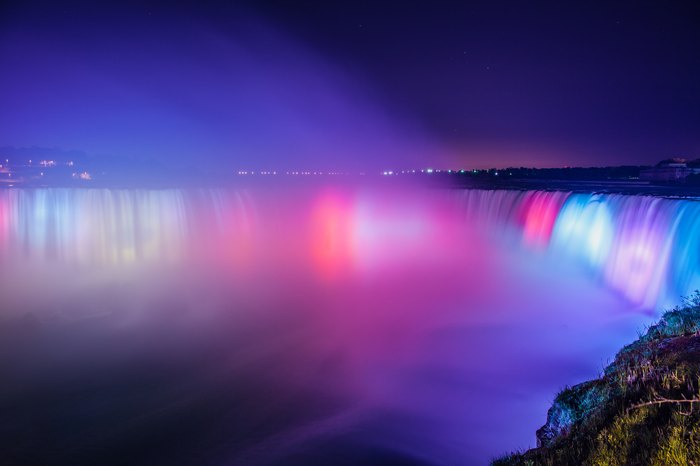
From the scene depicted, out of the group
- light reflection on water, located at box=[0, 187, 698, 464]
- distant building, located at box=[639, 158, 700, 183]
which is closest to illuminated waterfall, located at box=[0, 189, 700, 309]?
light reflection on water, located at box=[0, 187, 698, 464]

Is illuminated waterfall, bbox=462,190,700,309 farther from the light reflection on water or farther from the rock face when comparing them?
the rock face

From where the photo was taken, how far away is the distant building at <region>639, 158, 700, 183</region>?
35.7 metres

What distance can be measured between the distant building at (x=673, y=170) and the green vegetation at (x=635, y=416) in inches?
1403

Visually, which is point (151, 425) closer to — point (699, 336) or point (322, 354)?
point (322, 354)

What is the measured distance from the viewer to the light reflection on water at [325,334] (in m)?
9.52

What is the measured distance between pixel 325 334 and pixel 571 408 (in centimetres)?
1148

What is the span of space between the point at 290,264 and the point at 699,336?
24617 millimetres

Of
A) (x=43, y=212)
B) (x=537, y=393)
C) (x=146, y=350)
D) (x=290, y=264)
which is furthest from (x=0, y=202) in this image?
(x=537, y=393)

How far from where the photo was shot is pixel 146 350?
14.3m

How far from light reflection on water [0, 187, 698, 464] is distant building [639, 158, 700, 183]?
13.8 metres

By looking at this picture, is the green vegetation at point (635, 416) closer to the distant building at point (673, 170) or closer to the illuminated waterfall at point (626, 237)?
the illuminated waterfall at point (626, 237)

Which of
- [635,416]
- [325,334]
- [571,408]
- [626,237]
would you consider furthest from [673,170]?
[635,416]

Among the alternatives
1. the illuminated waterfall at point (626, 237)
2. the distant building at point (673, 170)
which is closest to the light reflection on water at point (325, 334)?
the illuminated waterfall at point (626, 237)

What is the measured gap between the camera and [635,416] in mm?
3971
